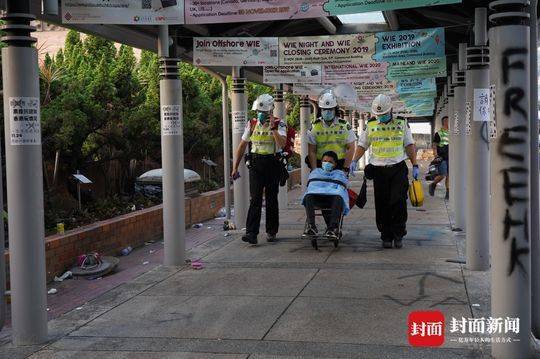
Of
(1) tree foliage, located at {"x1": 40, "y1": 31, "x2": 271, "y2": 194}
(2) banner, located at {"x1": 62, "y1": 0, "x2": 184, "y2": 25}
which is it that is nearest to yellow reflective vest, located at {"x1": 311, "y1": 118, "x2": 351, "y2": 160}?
(2) banner, located at {"x1": 62, "y1": 0, "x2": 184, "y2": 25}

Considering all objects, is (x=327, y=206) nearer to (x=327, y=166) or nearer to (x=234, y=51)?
(x=327, y=166)

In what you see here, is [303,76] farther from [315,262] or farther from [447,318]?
[447,318]

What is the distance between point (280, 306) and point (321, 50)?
203 inches

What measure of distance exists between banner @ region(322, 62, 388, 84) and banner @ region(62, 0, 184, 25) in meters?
4.21

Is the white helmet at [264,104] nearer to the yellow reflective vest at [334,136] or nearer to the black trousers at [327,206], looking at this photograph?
the yellow reflective vest at [334,136]

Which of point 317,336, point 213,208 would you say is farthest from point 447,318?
point 213,208

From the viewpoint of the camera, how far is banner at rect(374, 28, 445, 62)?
895 centimetres

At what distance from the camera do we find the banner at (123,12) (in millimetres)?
6328

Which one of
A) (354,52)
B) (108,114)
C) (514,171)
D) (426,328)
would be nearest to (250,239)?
(354,52)

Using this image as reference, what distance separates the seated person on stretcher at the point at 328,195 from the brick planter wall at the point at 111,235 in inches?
110

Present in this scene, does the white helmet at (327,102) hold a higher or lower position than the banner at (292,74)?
lower

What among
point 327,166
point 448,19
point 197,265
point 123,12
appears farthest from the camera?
point 448,19

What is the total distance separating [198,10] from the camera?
268 inches

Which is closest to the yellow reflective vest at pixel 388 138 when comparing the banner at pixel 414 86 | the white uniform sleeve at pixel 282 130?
the white uniform sleeve at pixel 282 130
